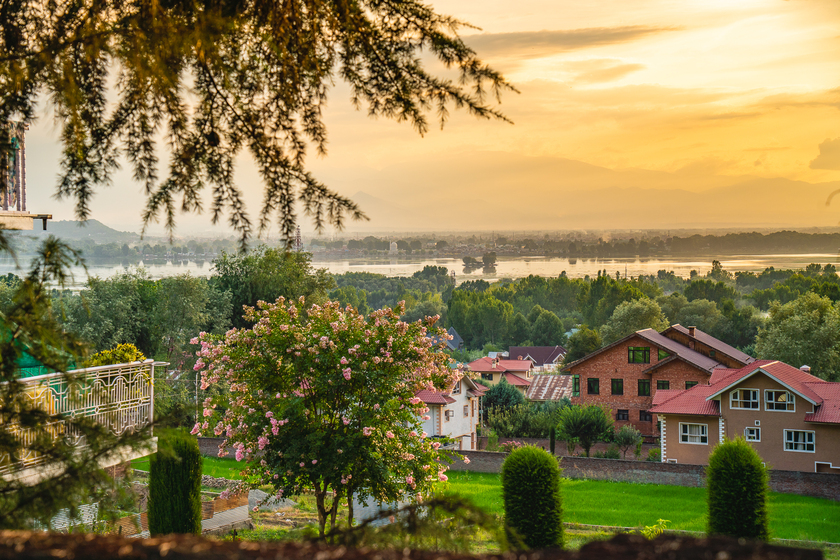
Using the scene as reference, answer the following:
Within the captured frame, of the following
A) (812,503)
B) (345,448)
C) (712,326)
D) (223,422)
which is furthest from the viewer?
(712,326)

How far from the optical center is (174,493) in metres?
12.6

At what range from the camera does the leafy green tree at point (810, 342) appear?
152 feet

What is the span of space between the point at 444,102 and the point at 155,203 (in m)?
2.07

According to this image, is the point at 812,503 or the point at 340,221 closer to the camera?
the point at 340,221

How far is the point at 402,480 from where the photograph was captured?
12.5m

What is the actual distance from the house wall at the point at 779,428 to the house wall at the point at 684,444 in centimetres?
79

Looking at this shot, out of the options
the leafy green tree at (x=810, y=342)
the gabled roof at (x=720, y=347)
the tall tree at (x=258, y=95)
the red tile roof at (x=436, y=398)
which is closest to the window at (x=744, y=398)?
the red tile roof at (x=436, y=398)

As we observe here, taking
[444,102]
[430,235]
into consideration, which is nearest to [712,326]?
[430,235]

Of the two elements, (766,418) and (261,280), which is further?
(261,280)

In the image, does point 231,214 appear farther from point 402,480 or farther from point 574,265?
point 574,265

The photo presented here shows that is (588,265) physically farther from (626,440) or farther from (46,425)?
(46,425)

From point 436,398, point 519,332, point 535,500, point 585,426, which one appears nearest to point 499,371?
point 585,426

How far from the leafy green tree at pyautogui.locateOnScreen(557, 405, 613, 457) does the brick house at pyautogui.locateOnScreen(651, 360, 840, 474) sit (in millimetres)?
4658

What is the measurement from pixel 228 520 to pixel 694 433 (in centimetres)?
2265
